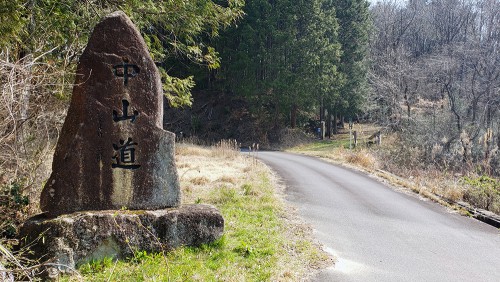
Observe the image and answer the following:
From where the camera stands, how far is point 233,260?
4730mm

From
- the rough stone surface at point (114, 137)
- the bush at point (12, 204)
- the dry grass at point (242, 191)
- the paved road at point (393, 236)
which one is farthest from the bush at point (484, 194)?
the bush at point (12, 204)

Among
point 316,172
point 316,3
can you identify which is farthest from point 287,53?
point 316,172

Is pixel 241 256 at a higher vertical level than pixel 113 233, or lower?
lower

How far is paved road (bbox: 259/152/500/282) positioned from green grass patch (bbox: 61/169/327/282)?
468 millimetres

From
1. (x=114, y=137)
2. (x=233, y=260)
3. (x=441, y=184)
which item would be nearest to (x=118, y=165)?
(x=114, y=137)

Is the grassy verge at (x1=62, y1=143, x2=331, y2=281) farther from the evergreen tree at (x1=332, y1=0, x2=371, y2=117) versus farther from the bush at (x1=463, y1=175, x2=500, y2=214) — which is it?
the evergreen tree at (x1=332, y1=0, x2=371, y2=117)

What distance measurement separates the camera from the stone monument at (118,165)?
4641 millimetres

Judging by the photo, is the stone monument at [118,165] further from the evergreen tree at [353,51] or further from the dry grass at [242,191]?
the evergreen tree at [353,51]

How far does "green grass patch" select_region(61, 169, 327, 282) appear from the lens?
4223mm

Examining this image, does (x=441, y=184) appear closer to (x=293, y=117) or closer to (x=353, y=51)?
(x=293, y=117)

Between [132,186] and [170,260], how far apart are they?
1.11 meters

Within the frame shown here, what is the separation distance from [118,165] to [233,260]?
6.37 ft

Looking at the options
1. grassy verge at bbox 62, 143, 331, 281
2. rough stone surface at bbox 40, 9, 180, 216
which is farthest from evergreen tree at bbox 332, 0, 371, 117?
rough stone surface at bbox 40, 9, 180, 216

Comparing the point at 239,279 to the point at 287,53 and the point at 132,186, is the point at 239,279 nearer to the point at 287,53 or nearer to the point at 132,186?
the point at 132,186
